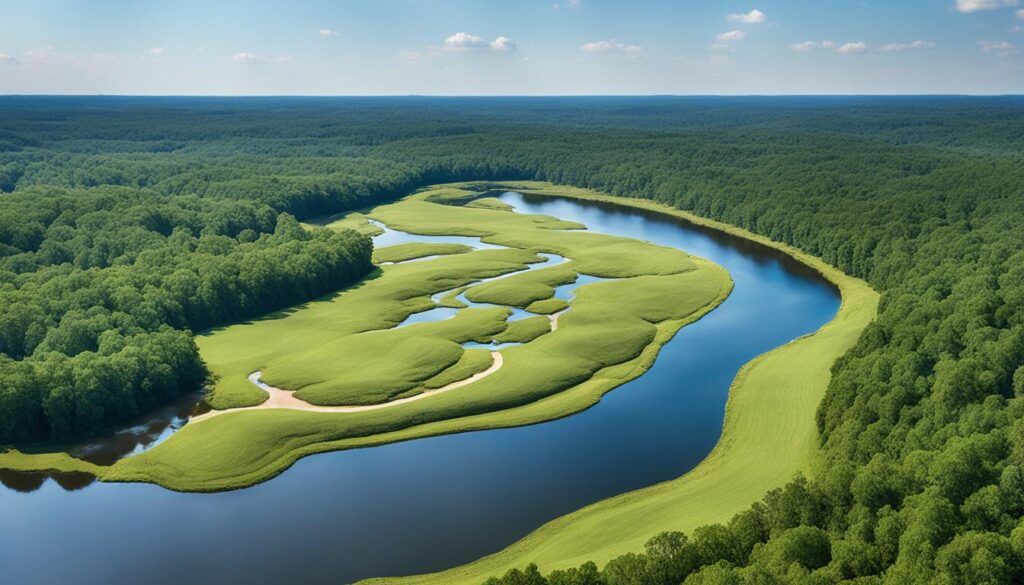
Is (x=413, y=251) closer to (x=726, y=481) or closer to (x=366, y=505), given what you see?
(x=366, y=505)

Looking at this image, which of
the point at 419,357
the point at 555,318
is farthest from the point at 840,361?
the point at 419,357

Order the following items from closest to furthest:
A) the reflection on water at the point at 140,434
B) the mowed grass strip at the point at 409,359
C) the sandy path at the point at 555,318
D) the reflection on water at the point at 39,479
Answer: the reflection on water at the point at 39,479
the reflection on water at the point at 140,434
the mowed grass strip at the point at 409,359
the sandy path at the point at 555,318

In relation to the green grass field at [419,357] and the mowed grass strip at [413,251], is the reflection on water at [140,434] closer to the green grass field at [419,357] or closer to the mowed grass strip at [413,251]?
the green grass field at [419,357]

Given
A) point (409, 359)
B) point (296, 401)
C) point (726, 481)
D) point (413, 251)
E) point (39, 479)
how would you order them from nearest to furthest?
point (726, 481), point (39, 479), point (296, 401), point (409, 359), point (413, 251)

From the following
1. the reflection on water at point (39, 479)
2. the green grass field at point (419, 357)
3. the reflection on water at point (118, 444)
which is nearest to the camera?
the reflection on water at point (39, 479)

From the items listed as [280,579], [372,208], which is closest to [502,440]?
[280,579]

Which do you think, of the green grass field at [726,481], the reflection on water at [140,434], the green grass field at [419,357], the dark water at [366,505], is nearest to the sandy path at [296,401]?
the green grass field at [419,357]
